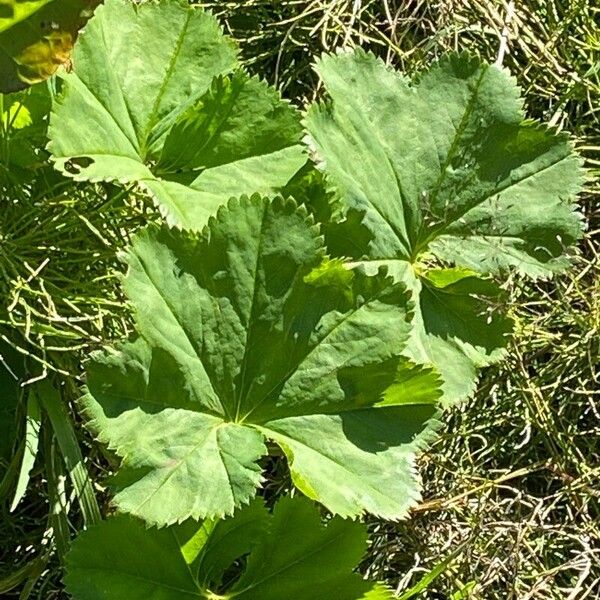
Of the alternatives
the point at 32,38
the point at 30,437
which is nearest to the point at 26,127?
the point at 32,38

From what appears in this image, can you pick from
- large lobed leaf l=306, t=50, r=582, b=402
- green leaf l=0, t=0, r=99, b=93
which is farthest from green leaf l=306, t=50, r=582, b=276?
green leaf l=0, t=0, r=99, b=93

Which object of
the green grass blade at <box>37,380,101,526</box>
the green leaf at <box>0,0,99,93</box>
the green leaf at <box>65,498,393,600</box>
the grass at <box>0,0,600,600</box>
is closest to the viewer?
the green leaf at <box>0,0,99,93</box>

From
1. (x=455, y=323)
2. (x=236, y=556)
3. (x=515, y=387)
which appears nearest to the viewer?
(x=236, y=556)

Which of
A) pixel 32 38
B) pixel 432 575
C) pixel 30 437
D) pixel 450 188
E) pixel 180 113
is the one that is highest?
pixel 32 38

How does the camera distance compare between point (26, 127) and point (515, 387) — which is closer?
point (26, 127)

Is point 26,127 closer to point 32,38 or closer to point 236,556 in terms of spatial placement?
point 32,38

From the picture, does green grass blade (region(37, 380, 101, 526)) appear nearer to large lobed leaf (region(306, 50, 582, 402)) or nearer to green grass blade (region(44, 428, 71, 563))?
green grass blade (region(44, 428, 71, 563))

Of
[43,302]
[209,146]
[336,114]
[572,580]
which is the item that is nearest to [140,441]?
[43,302]

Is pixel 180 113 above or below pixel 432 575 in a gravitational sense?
above

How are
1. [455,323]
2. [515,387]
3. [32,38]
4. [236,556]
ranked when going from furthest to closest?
1. [515,387]
2. [455,323]
3. [236,556]
4. [32,38]
